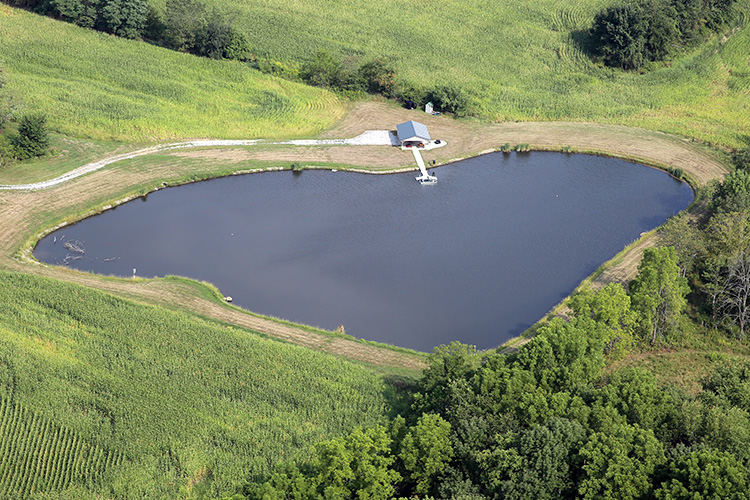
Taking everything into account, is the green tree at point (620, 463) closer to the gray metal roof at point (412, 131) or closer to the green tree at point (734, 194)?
the green tree at point (734, 194)

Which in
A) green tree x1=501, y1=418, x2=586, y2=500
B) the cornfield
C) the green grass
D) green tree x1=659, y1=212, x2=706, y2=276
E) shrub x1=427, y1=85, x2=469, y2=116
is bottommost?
the cornfield

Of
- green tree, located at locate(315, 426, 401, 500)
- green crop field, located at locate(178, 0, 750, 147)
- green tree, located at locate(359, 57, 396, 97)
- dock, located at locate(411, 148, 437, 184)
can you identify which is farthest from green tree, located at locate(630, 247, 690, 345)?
green tree, located at locate(359, 57, 396, 97)

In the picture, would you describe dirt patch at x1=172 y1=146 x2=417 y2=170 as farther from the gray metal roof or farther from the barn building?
the gray metal roof

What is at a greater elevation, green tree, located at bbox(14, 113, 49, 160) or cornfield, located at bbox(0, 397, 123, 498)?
green tree, located at bbox(14, 113, 49, 160)

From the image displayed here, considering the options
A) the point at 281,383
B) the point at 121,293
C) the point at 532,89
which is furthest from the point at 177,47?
the point at 281,383

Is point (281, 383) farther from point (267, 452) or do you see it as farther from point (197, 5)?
point (197, 5)

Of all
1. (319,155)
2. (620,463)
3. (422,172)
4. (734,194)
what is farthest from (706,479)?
(319,155)

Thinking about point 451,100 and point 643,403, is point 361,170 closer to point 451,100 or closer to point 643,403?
point 451,100
